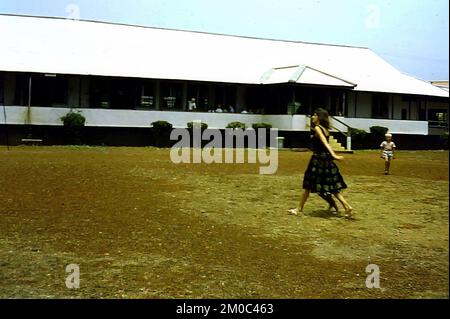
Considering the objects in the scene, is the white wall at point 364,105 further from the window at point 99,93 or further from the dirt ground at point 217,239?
the dirt ground at point 217,239

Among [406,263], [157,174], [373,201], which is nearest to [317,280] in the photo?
[406,263]

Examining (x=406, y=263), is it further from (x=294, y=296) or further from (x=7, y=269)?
(x=7, y=269)

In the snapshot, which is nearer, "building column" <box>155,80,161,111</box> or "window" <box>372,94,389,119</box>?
"building column" <box>155,80,161,111</box>

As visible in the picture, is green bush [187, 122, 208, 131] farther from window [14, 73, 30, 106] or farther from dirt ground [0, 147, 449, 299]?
dirt ground [0, 147, 449, 299]

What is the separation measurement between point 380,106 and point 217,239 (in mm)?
24620

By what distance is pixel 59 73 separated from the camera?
69.3 ft

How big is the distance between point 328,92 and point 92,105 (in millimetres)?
11198

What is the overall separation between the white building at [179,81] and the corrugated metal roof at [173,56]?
2.0 inches

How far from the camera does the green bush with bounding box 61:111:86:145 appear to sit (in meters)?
21.5

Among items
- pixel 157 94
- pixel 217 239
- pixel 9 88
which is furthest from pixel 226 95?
pixel 217 239

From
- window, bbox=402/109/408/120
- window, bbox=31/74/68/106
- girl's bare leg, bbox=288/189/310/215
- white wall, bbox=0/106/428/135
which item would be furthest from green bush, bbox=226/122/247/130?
girl's bare leg, bbox=288/189/310/215

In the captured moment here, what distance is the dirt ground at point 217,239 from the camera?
13.4 feet

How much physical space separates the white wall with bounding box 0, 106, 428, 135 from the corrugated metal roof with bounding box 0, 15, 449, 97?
1.64m

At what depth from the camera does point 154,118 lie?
23734 mm
